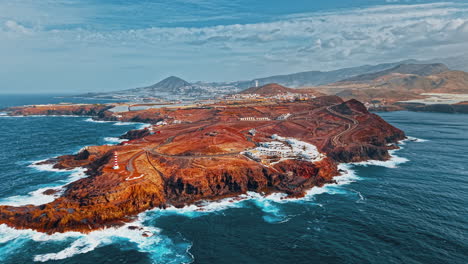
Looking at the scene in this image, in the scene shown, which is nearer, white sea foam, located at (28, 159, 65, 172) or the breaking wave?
the breaking wave

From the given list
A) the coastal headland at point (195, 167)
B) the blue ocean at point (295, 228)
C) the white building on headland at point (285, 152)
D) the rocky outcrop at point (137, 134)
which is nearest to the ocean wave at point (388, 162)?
the coastal headland at point (195, 167)

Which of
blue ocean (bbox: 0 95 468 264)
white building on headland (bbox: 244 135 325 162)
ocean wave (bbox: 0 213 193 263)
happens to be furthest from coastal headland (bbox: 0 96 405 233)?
blue ocean (bbox: 0 95 468 264)

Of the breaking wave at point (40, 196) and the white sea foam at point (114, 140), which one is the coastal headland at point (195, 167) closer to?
the breaking wave at point (40, 196)

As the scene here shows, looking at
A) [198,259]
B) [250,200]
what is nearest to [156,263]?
[198,259]

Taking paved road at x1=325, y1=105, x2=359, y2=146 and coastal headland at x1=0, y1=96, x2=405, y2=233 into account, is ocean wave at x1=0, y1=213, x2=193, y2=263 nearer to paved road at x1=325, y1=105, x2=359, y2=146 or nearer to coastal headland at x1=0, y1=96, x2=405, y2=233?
coastal headland at x1=0, y1=96, x2=405, y2=233

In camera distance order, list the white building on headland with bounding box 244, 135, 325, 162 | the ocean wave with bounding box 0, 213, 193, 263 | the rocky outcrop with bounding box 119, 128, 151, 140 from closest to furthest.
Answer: the ocean wave with bounding box 0, 213, 193, 263, the white building on headland with bounding box 244, 135, 325, 162, the rocky outcrop with bounding box 119, 128, 151, 140

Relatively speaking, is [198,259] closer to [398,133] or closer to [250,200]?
[250,200]

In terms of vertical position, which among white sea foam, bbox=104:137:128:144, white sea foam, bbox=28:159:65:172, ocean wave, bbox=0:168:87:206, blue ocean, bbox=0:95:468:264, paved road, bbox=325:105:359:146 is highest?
paved road, bbox=325:105:359:146
